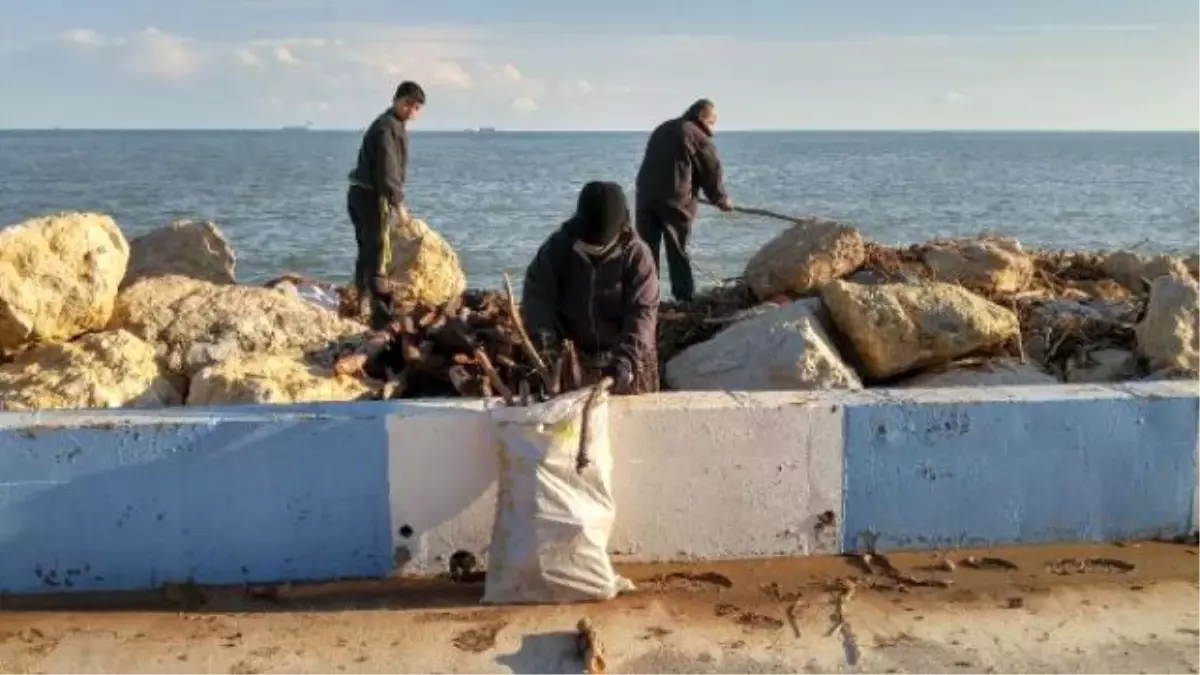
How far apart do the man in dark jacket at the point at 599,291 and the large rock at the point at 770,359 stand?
1.24m

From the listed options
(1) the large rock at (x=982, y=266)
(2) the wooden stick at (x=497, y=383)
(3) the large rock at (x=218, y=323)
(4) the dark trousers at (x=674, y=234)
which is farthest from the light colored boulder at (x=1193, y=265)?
(2) the wooden stick at (x=497, y=383)

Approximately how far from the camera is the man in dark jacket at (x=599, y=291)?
512 centimetres

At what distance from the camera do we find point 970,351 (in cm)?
692

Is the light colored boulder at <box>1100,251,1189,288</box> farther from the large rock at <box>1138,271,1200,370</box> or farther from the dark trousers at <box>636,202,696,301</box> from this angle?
the dark trousers at <box>636,202,696,301</box>

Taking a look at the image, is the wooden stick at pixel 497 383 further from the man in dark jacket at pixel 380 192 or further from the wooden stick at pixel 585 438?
the man in dark jacket at pixel 380 192

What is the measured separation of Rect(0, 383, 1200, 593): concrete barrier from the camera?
460 centimetres

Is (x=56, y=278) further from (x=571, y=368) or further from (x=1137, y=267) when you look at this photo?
(x=1137, y=267)

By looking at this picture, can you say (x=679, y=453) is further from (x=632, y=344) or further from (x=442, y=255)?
(x=442, y=255)

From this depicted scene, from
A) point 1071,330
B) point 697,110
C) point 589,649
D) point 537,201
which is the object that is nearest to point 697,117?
point 697,110

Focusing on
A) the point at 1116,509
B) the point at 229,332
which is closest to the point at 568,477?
the point at 1116,509

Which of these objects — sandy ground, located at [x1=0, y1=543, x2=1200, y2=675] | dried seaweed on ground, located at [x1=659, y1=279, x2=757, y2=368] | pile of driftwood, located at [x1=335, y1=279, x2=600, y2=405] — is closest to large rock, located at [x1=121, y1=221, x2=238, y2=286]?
pile of driftwood, located at [x1=335, y1=279, x2=600, y2=405]

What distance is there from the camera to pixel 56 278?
751 centimetres

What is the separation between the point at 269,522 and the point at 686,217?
5600mm

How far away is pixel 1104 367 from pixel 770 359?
205cm
